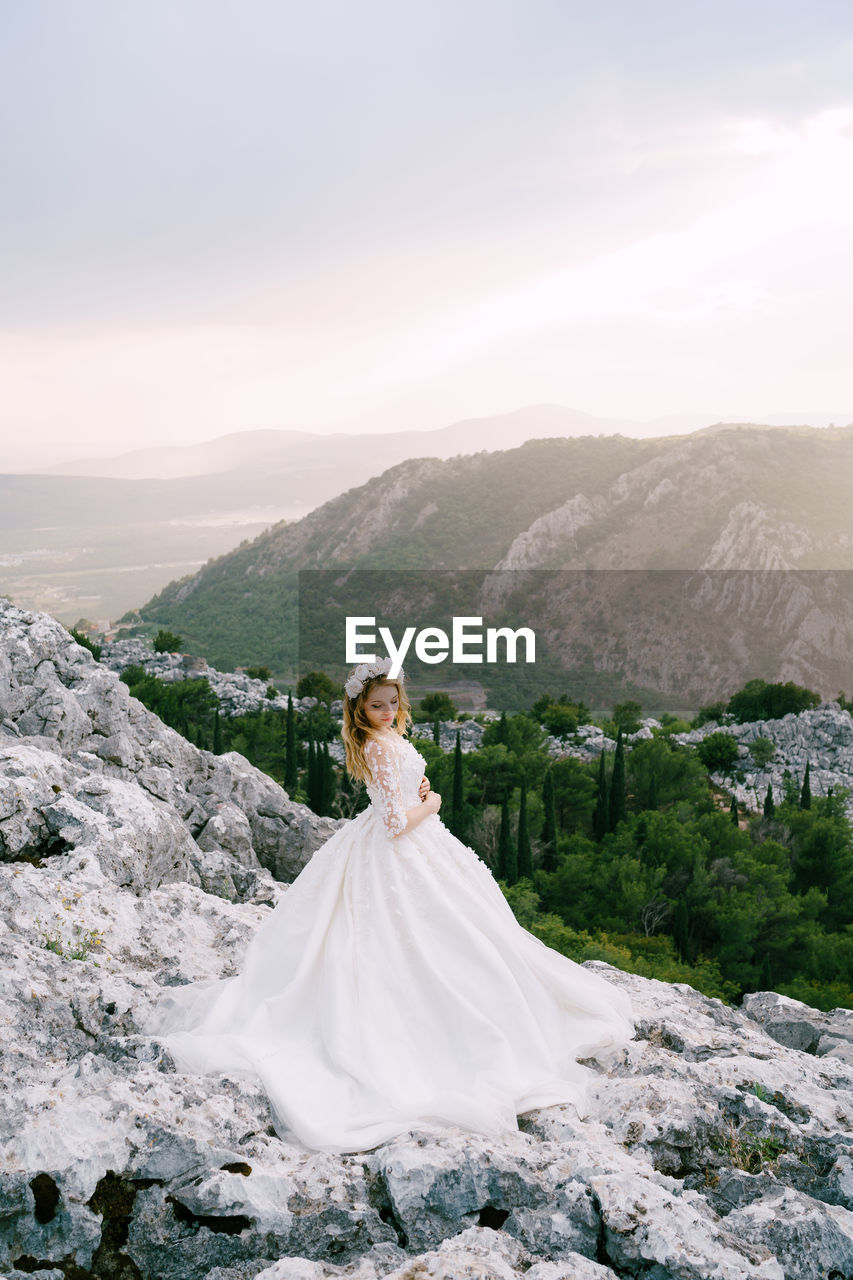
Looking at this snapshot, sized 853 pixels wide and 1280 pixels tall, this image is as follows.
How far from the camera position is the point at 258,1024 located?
4605 millimetres

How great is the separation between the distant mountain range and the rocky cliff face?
84.1 metres

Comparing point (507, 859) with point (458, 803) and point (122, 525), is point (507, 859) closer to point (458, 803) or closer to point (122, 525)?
point (458, 803)

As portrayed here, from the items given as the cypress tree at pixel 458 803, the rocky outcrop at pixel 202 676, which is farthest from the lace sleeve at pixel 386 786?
the rocky outcrop at pixel 202 676

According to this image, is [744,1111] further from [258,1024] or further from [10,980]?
[10,980]

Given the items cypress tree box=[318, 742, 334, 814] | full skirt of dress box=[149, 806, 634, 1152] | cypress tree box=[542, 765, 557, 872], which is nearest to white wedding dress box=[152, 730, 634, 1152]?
full skirt of dress box=[149, 806, 634, 1152]

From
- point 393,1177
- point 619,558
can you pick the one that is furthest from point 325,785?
point 619,558

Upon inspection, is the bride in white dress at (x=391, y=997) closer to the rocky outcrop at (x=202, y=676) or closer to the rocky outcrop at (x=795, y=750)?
the rocky outcrop at (x=795, y=750)

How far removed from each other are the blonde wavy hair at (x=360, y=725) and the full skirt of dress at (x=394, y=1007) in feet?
1.11

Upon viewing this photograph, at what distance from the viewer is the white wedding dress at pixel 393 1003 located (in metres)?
4.14

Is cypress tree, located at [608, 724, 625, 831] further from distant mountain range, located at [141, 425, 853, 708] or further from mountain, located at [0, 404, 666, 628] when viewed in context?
mountain, located at [0, 404, 666, 628]

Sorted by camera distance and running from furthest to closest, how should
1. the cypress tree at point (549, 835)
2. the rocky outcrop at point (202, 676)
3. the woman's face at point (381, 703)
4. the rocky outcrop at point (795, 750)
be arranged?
the rocky outcrop at point (202, 676)
the rocky outcrop at point (795, 750)
the cypress tree at point (549, 835)
the woman's face at point (381, 703)

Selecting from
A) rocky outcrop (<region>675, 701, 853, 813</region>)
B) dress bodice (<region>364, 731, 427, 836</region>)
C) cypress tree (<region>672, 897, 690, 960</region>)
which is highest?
dress bodice (<region>364, 731, 427, 836</region>)

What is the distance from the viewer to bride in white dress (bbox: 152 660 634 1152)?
13.6 ft

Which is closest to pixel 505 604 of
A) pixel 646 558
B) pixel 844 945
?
pixel 646 558
